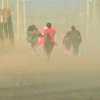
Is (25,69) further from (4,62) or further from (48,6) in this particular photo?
(48,6)

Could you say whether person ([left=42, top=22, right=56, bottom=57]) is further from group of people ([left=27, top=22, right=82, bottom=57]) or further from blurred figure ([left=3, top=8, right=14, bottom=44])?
blurred figure ([left=3, top=8, right=14, bottom=44])

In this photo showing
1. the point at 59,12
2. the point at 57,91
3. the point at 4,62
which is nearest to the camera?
the point at 57,91

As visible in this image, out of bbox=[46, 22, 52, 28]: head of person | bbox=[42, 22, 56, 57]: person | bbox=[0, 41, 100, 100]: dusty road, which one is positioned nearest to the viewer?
bbox=[0, 41, 100, 100]: dusty road

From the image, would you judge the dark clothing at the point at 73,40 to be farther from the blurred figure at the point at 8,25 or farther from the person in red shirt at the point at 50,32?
the blurred figure at the point at 8,25

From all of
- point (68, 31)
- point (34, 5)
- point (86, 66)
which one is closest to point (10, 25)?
point (34, 5)

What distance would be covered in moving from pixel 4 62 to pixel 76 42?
1142mm

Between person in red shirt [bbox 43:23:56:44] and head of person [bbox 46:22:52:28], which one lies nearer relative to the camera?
person in red shirt [bbox 43:23:56:44]

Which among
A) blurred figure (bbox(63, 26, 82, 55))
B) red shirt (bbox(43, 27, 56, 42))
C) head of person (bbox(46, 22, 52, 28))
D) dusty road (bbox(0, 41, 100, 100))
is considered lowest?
dusty road (bbox(0, 41, 100, 100))

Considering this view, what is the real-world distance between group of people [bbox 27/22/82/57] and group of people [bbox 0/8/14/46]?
0.27 meters

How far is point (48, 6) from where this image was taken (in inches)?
235

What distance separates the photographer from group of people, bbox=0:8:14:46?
5902mm

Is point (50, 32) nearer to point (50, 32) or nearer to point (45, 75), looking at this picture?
point (50, 32)

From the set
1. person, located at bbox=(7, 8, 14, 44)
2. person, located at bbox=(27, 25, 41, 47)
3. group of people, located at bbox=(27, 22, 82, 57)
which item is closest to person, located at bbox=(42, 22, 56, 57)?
group of people, located at bbox=(27, 22, 82, 57)

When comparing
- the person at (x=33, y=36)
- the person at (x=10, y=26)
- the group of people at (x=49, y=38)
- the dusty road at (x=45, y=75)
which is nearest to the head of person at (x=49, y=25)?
the group of people at (x=49, y=38)
